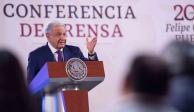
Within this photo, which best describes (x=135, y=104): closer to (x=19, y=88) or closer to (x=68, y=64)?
(x=19, y=88)

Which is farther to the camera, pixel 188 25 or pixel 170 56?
pixel 188 25

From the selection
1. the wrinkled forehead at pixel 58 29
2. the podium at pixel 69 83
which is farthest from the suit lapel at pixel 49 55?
the podium at pixel 69 83

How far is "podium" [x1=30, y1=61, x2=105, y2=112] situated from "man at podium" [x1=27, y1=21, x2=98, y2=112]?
1.43m

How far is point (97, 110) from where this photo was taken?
4.95 metres

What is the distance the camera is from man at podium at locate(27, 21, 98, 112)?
462 centimetres

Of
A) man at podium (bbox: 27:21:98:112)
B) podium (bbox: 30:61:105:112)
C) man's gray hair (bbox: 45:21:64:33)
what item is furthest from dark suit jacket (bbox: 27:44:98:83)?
podium (bbox: 30:61:105:112)

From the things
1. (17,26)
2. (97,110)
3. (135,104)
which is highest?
(17,26)

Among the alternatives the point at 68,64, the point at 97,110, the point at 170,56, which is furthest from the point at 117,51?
the point at 170,56

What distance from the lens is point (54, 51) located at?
474cm

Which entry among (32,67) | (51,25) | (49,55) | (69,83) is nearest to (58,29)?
(51,25)

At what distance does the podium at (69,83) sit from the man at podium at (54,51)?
1430 millimetres

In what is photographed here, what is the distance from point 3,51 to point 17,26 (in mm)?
3389

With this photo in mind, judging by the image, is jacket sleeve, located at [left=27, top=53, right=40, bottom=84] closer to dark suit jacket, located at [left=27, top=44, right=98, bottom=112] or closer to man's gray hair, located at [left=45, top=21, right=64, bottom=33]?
dark suit jacket, located at [left=27, top=44, right=98, bottom=112]

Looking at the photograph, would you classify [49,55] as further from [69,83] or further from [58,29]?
[69,83]
